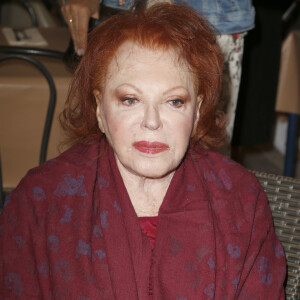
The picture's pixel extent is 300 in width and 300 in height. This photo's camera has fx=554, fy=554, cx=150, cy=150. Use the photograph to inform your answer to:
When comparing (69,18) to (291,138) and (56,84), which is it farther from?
(291,138)

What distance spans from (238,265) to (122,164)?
350 mm

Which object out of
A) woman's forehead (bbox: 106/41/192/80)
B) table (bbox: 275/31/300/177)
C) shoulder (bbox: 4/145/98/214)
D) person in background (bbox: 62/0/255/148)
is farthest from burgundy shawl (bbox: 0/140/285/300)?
table (bbox: 275/31/300/177)

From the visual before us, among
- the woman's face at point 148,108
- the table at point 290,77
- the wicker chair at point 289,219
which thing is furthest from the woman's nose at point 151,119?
the table at point 290,77

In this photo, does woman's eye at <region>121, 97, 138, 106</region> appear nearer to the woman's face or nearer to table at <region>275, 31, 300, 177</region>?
the woman's face

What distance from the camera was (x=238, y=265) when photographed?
1.26 metres

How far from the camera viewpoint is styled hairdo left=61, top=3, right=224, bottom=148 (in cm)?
120

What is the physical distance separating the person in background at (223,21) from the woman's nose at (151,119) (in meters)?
0.30

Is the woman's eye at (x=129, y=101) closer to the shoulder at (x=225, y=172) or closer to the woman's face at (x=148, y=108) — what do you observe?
the woman's face at (x=148, y=108)

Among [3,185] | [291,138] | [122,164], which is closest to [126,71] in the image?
[122,164]

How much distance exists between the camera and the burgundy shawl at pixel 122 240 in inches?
47.0

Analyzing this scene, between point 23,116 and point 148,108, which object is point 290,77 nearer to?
point 23,116

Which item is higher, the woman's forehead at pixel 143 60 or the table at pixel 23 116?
the woman's forehead at pixel 143 60

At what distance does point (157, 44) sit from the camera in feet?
3.89

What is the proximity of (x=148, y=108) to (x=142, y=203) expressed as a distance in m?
0.25
